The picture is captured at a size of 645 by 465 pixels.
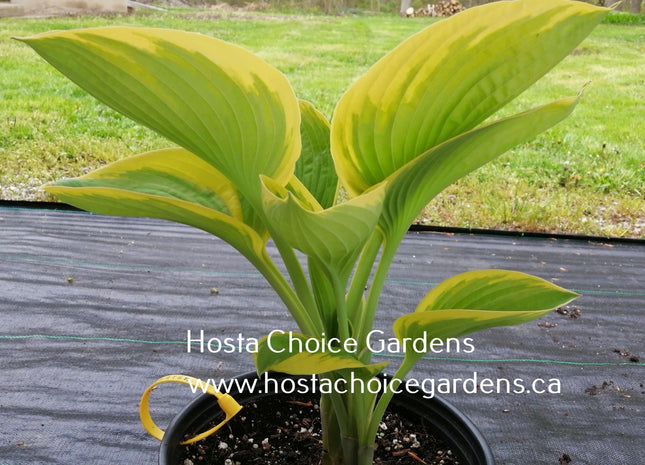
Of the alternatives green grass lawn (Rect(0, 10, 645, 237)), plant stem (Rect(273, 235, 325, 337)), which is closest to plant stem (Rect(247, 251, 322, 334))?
plant stem (Rect(273, 235, 325, 337))

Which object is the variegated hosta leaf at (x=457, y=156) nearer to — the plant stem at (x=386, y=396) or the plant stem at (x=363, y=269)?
the plant stem at (x=363, y=269)

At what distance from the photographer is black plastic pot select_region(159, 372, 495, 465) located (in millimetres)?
601

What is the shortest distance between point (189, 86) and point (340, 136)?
0.13 metres

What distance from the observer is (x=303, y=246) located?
44 cm

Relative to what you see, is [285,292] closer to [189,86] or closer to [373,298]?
[373,298]

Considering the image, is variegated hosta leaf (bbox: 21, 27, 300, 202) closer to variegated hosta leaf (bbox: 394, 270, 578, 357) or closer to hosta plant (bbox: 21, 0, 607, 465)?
hosta plant (bbox: 21, 0, 607, 465)

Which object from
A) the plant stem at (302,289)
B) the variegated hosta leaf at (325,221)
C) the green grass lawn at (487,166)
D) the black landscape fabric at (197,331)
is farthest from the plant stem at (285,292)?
the green grass lawn at (487,166)

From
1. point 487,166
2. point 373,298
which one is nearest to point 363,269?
point 373,298

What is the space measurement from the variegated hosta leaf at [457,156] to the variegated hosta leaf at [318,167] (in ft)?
0.39

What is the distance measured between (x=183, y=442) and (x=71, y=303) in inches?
32.1

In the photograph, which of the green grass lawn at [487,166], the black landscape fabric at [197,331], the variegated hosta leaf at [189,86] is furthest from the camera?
the green grass lawn at [487,166]

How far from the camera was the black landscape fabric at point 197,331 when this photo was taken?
1.00m

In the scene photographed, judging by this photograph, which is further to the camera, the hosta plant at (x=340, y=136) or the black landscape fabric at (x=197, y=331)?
the black landscape fabric at (x=197, y=331)

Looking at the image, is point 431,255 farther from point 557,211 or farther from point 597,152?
point 597,152
